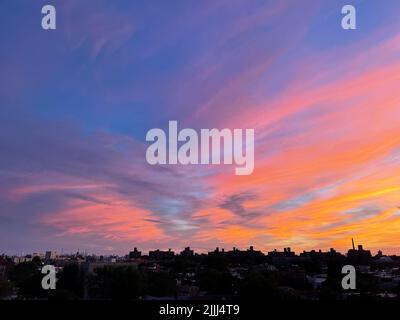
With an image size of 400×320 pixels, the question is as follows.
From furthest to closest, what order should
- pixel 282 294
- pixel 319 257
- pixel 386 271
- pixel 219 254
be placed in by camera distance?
pixel 319 257, pixel 219 254, pixel 386 271, pixel 282 294

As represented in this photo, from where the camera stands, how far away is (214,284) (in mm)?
76250

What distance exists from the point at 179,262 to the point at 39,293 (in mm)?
34644

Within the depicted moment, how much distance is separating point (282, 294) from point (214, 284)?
51.6 feet

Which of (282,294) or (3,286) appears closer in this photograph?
(282,294)

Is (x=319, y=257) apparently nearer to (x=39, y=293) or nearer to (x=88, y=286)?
(x=88, y=286)

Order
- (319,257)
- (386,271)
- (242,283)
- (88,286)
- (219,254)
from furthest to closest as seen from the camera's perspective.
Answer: (319,257) < (219,254) < (386,271) < (88,286) < (242,283)

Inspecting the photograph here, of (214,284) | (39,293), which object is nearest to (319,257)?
(214,284)

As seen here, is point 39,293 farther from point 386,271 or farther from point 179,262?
point 386,271
